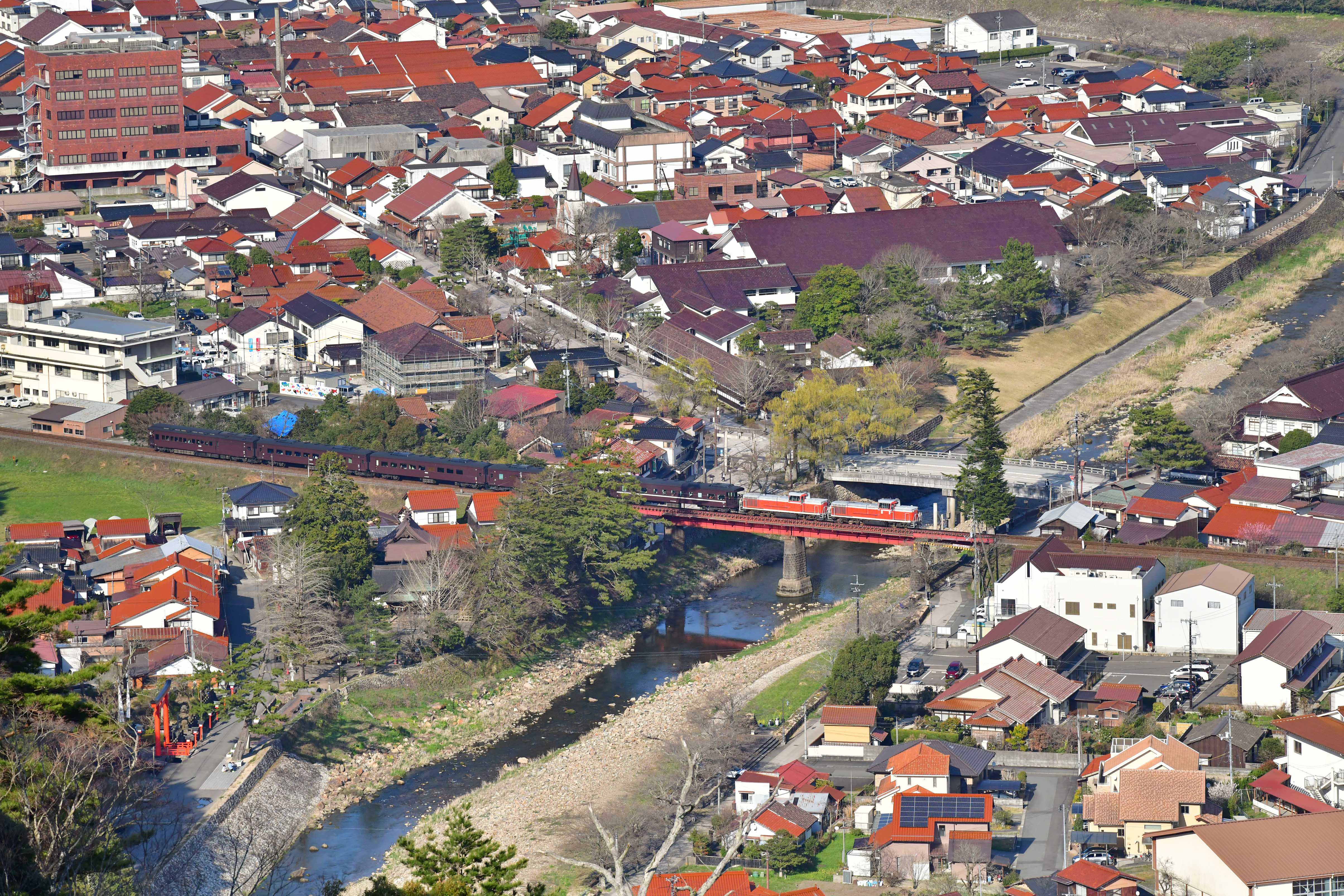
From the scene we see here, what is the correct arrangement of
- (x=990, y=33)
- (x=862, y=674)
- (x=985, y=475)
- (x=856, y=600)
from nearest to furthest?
(x=862, y=674) → (x=856, y=600) → (x=985, y=475) → (x=990, y=33)

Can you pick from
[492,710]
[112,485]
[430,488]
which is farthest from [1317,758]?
[112,485]

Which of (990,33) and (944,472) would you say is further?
(990,33)

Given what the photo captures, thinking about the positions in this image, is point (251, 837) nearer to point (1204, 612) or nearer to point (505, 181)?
point (1204, 612)

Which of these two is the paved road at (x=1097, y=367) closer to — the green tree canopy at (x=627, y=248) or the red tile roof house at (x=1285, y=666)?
the green tree canopy at (x=627, y=248)

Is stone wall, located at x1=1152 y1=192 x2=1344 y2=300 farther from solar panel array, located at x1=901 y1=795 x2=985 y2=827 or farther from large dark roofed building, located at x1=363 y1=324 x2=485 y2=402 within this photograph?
solar panel array, located at x1=901 y1=795 x2=985 y2=827

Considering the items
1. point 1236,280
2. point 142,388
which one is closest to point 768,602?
point 142,388

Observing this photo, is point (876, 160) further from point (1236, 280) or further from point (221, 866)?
point (221, 866)

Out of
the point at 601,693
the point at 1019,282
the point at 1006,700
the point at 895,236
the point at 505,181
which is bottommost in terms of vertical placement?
the point at 601,693

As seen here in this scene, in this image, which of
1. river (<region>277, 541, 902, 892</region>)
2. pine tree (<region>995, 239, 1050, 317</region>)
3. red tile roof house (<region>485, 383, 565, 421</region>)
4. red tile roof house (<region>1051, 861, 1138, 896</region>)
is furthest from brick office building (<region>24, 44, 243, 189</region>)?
red tile roof house (<region>1051, 861, 1138, 896</region>)
